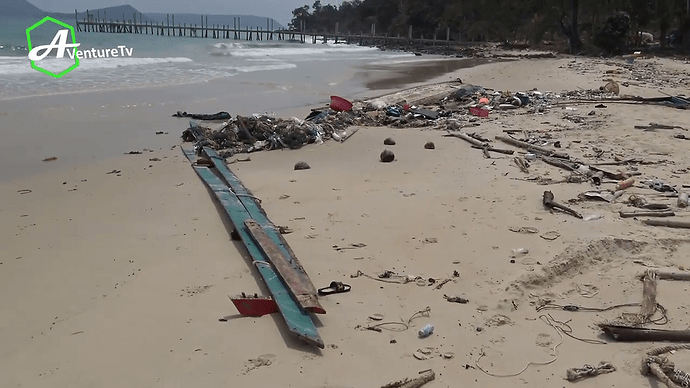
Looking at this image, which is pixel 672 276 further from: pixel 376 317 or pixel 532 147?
pixel 532 147

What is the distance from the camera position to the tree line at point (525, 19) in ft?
108

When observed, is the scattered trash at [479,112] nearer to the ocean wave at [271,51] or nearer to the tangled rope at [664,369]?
the tangled rope at [664,369]

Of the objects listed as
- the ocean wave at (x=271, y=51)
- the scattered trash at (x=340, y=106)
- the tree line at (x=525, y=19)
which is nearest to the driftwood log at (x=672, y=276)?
the scattered trash at (x=340, y=106)

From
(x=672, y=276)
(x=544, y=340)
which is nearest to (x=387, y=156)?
(x=672, y=276)

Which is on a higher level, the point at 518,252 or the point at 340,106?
the point at 340,106

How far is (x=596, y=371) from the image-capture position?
3305 millimetres

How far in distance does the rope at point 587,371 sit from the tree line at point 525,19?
34105 mm

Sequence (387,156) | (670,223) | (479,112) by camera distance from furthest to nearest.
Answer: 1. (479,112)
2. (387,156)
3. (670,223)

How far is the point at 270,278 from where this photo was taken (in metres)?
4.37

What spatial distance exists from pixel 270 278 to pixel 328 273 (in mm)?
565

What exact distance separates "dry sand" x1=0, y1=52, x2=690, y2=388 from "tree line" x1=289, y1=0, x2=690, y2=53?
2948 centimetres

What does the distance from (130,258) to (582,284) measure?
3.91 m

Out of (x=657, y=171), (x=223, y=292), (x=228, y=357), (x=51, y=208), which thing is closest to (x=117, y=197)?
(x=51, y=208)

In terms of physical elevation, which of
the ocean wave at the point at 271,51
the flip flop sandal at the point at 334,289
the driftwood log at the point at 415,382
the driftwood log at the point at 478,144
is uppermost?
the ocean wave at the point at 271,51
